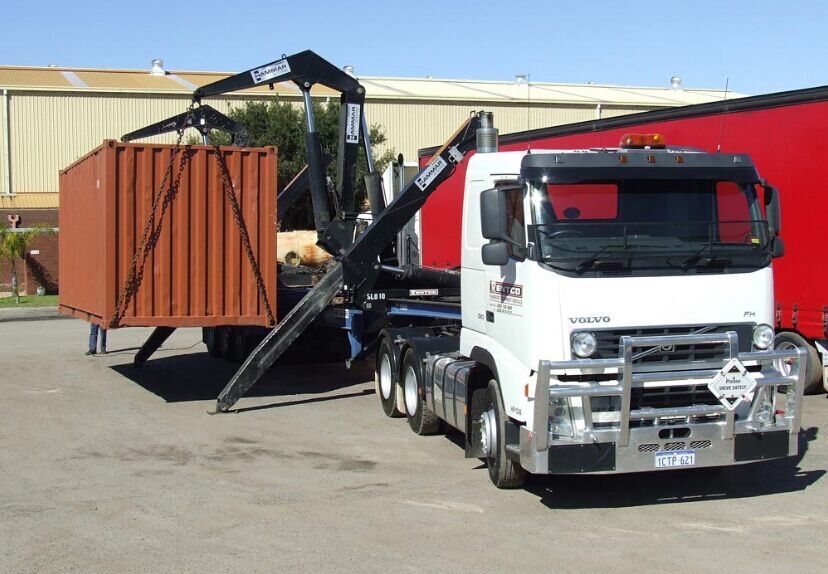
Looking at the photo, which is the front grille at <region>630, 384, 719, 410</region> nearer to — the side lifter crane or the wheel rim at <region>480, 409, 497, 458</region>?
the wheel rim at <region>480, 409, 497, 458</region>

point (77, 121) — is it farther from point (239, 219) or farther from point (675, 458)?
point (675, 458)

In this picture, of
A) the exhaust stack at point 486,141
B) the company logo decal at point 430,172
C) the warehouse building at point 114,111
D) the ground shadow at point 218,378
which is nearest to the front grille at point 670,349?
the exhaust stack at point 486,141

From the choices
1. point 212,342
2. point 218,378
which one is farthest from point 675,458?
point 212,342

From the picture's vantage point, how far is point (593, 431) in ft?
23.9

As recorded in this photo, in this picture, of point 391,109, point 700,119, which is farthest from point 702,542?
point 391,109

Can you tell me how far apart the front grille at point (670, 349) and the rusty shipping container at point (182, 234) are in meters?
6.97

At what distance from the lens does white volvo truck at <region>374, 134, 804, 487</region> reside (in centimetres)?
736

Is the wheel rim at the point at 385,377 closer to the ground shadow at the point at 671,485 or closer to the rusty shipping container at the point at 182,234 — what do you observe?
the rusty shipping container at the point at 182,234

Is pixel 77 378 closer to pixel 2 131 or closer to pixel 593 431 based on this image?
pixel 593 431

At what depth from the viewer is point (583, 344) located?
24.4 feet

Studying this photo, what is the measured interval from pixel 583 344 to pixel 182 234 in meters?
7.24

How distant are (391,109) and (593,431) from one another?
39.1m

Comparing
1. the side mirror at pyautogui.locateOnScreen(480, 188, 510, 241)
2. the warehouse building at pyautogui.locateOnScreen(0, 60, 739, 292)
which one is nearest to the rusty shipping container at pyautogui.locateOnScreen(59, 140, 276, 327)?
the side mirror at pyautogui.locateOnScreen(480, 188, 510, 241)

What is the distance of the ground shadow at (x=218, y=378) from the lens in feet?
47.6
